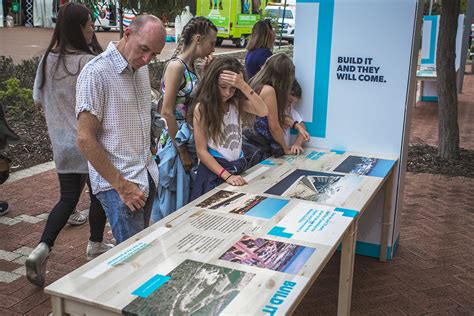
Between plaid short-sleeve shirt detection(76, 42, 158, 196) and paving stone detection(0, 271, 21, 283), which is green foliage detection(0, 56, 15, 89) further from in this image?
plaid short-sleeve shirt detection(76, 42, 158, 196)

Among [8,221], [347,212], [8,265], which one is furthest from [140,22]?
[8,221]

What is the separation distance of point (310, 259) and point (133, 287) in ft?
2.21

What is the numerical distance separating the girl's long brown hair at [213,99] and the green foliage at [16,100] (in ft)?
16.9

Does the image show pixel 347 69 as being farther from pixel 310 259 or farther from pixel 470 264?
pixel 310 259

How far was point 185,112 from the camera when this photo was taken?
3.59m

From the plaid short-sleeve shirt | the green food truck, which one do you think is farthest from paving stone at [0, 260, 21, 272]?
the green food truck

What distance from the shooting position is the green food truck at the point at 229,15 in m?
23.2

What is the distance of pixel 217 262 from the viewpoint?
2057 mm

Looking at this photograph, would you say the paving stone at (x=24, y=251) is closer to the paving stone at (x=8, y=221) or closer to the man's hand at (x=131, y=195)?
the paving stone at (x=8, y=221)

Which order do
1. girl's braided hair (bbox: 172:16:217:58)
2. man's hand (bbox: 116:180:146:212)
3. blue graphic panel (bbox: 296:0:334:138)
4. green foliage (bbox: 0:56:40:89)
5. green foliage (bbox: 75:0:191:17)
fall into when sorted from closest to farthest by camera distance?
1. man's hand (bbox: 116:180:146:212)
2. girl's braided hair (bbox: 172:16:217:58)
3. blue graphic panel (bbox: 296:0:334:138)
4. green foliage (bbox: 75:0:191:17)
5. green foliage (bbox: 0:56:40:89)

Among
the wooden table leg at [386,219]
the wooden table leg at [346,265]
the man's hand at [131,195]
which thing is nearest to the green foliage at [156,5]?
the wooden table leg at [386,219]

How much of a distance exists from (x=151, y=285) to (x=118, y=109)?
930mm

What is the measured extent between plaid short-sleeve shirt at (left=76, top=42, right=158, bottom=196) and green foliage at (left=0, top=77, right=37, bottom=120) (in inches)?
217

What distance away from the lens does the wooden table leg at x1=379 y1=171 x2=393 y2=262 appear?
3.92 m
